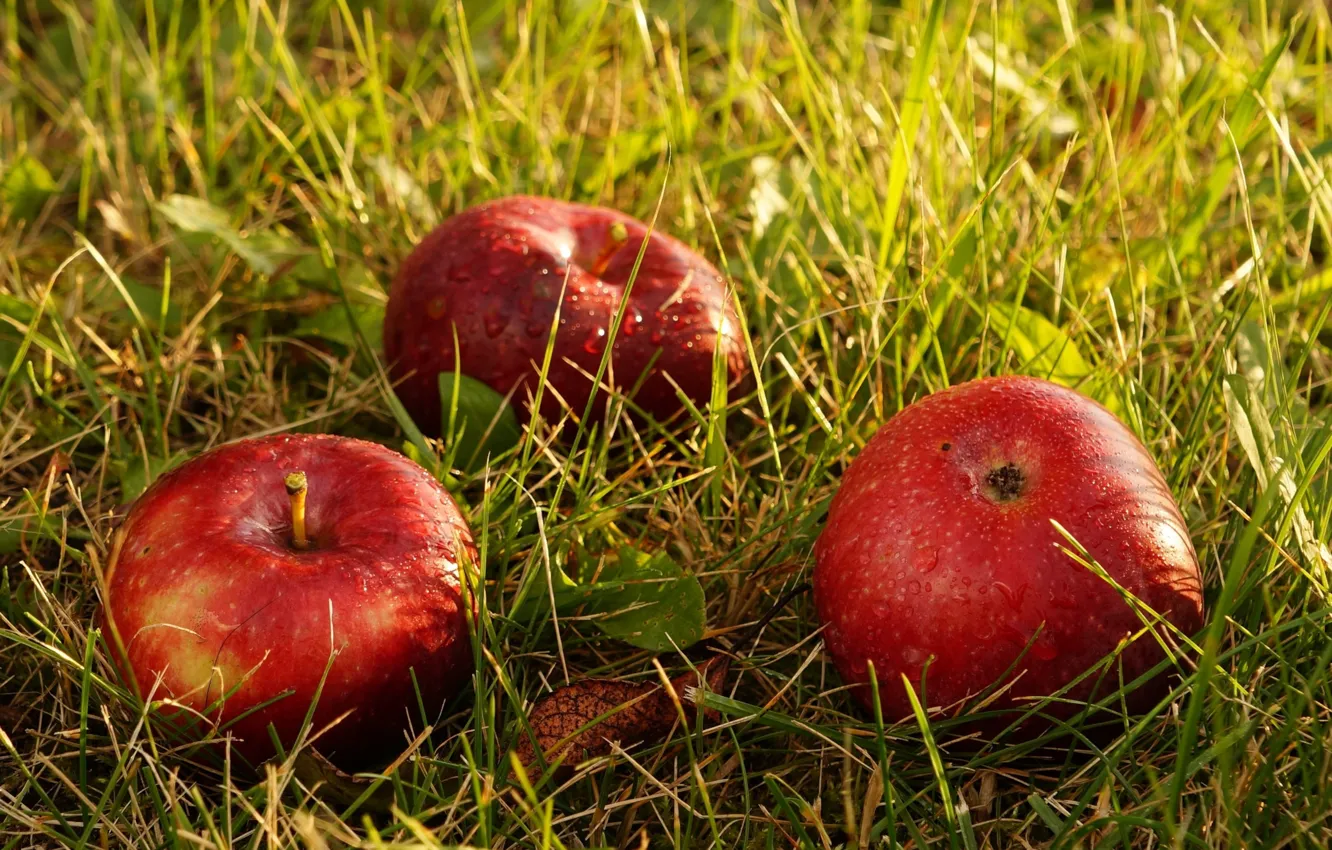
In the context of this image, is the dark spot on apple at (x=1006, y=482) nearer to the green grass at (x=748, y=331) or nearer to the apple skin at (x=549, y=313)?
the green grass at (x=748, y=331)

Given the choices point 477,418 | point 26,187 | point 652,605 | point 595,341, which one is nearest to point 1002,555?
point 652,605

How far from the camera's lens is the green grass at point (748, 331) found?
1784 mm

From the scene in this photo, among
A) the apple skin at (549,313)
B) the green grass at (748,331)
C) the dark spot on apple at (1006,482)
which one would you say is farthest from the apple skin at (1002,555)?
the apple skin at (549,313)

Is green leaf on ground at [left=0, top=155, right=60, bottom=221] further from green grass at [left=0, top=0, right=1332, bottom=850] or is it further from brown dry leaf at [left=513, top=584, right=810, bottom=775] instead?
brown dry leaf at [left=513, top=584, right=810, bottom=775]

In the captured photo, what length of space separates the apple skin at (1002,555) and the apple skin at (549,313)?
571mm

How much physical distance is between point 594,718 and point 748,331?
39.8 inches

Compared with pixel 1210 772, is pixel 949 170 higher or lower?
higher

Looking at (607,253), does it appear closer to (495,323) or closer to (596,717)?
(495,323)

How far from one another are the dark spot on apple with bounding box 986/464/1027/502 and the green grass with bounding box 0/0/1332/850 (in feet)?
1.12

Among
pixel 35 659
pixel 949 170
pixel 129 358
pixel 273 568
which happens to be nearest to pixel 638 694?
pixel 273 568

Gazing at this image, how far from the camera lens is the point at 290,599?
173 cm

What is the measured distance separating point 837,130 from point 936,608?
130cm

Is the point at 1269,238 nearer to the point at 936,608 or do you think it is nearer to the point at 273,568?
the point at 936,608

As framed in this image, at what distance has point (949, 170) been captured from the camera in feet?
→ 9.64
